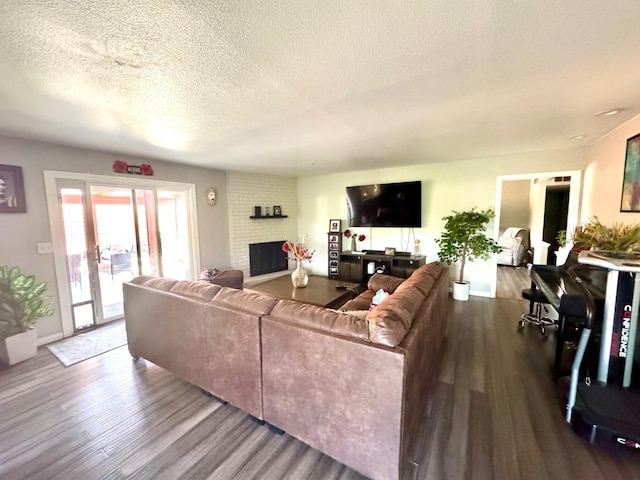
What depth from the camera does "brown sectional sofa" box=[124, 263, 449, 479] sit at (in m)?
1.28

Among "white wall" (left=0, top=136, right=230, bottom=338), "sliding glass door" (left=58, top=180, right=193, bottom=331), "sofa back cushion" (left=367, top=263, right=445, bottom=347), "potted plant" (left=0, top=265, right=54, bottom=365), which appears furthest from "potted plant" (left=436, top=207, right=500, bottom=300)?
"potted plant" (left=0, top=265, right=54, bottom=365)

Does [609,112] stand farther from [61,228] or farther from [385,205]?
[61,228]

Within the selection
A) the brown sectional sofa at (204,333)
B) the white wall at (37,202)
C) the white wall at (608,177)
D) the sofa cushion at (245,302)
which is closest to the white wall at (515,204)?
the white wall at (608,177)

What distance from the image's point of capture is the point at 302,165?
15.3ft

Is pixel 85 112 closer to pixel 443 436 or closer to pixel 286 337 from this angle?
pixel 286 337

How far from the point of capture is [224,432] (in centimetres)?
173

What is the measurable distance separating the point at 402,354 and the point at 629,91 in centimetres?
253

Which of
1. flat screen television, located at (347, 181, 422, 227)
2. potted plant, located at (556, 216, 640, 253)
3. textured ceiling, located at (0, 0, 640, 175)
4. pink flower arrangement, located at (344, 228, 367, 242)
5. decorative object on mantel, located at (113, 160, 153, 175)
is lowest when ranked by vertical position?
pink flower arrangement, located at (344, 228, 367, 242)

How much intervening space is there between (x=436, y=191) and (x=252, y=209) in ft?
11.8

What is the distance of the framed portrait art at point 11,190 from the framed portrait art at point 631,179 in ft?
19.7

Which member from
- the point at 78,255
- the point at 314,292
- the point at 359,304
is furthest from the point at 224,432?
the point at 78,255

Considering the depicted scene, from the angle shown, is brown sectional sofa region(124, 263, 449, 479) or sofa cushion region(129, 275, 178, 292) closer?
brown sectional sofa region(124, 263, 449, 479)

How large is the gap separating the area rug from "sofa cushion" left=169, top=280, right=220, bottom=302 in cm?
153

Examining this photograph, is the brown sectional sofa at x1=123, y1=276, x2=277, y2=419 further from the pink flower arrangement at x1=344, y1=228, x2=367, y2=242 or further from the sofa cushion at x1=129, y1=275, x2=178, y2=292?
the pink flower arrangement at x1=344, y1=228, x2=367, y2=242
